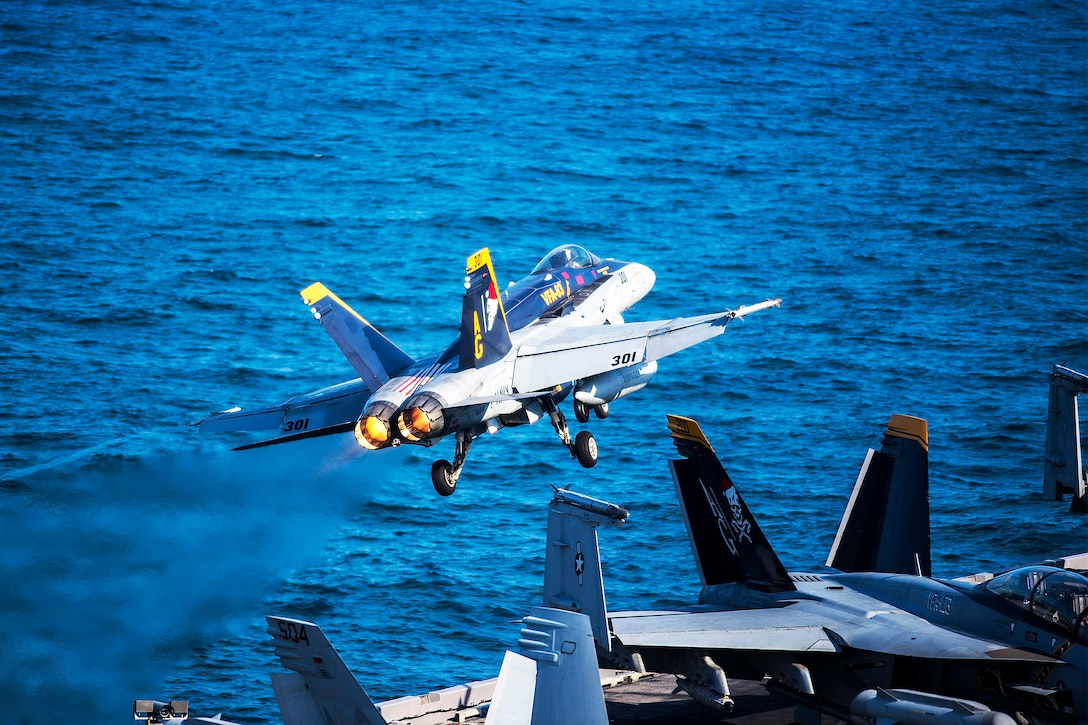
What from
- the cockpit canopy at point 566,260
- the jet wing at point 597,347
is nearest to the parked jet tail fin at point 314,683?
the jet wing at point 597,347

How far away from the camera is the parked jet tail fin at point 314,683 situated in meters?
26.3

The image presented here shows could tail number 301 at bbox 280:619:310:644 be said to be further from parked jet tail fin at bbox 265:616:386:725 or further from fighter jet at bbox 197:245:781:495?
fighter jet at bbox 197:245:781:495

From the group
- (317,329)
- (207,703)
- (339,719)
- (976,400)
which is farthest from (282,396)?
(339,719)

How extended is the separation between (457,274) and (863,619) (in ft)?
269

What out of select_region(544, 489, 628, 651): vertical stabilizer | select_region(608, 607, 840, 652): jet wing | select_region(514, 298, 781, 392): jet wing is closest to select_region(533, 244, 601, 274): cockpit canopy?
select_region(514, 298, 781, 392): jet wing

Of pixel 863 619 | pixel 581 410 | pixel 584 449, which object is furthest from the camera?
pixel 581 410

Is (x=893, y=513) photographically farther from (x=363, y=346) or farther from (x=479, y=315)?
(x=363, y=346)

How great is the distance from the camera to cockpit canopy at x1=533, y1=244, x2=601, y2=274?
44.8 meters

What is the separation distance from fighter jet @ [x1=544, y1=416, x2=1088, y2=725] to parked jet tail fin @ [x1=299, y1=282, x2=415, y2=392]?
27.2 ft

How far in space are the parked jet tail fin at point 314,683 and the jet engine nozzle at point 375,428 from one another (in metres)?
7.68

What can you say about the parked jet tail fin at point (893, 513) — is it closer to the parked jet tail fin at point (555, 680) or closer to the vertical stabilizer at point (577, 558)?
the vertical stabilizer at point (577, 558)

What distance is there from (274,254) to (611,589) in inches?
2368

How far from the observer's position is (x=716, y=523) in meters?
35.2

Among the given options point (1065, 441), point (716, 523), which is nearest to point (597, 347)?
point (716, 523)
